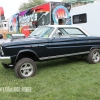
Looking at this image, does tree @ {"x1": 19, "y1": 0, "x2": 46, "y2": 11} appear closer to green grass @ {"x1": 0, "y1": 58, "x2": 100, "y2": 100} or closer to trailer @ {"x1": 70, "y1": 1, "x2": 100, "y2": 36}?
trailer @ {"x1": 70, "y1": 1, "x2": 100, "y2": 36}

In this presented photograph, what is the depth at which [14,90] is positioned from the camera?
4.55m

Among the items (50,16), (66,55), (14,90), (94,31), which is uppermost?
(50,16)

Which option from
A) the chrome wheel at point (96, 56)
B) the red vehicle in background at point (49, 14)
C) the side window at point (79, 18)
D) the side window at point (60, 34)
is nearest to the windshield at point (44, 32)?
the side window at point (60, 34)

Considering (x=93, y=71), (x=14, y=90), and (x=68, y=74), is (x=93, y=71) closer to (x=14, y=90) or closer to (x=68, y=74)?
(x=68, y=74)

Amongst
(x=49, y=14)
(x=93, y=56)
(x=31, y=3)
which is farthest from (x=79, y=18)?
(x=31, y=3)

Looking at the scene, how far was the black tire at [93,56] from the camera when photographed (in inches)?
274

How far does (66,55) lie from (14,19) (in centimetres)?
2535

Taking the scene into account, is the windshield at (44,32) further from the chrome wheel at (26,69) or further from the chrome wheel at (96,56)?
the chrome wheel at (96,56)

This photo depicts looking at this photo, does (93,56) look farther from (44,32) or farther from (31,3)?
(31,3)

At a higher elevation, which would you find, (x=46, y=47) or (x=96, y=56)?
(x=46, y=47)

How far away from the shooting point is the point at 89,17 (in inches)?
388

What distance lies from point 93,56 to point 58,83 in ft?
Result: 8.72

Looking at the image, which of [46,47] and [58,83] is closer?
[58,83]

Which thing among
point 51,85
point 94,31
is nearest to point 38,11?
point 94,31
